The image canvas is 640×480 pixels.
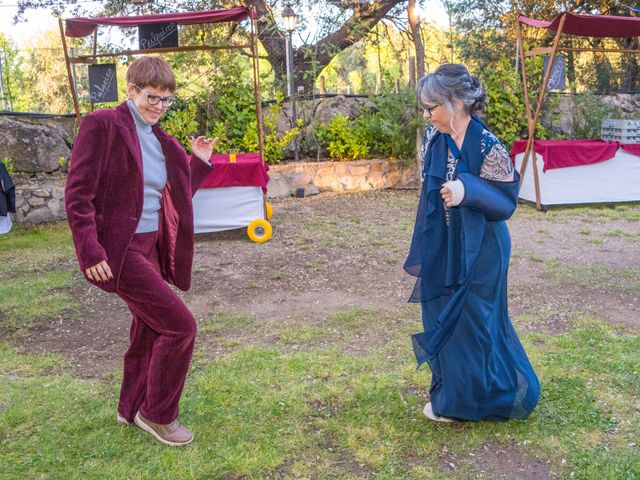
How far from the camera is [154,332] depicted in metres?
2.97

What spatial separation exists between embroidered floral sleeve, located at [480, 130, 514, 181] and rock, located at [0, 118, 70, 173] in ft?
26.3

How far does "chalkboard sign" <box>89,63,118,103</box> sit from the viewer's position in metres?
7.84

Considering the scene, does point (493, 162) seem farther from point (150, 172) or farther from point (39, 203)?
point (39, 203)

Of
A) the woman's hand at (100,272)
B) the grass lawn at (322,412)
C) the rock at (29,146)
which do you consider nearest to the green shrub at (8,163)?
the rock at (29,146)

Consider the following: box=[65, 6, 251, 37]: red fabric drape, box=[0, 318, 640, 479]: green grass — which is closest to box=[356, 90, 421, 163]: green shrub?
box=[65, 6, 251, 37]: red fabric drape

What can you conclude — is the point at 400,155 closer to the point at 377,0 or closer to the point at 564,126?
the point at 564,126

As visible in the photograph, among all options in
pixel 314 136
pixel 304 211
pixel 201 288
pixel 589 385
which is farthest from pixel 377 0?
pixel 589 385

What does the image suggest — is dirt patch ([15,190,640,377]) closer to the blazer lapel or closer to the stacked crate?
the stacked crate

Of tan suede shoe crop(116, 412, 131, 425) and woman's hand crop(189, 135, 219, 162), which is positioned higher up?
woman's hand crop(189, 135, 219, 162)

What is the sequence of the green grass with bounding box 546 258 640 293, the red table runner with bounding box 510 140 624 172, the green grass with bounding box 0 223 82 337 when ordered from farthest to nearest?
the red table runner with bounding box 510 140 624 172 < the green grass with bounding box 546 258 640 293 < the green grass with bounding box 0 223 82 337

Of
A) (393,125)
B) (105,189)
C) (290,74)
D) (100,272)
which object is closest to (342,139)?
(393,125)

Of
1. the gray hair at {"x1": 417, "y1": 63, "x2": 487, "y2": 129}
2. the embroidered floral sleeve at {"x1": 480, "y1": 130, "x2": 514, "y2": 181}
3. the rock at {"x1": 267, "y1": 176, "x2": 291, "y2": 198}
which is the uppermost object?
the gray hair at {"x1": 417, "y1": 63, "x2": 487, "y2": 129}

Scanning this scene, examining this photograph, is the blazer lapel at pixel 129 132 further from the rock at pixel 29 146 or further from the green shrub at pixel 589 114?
the green shrub at pixel 589 114

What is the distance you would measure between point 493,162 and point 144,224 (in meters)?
1.45
